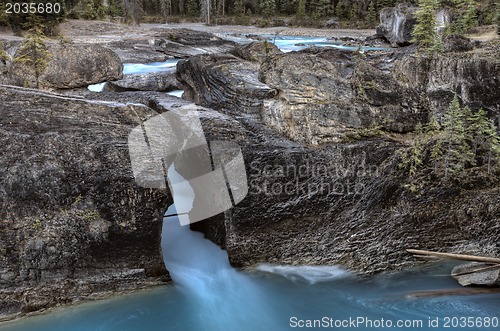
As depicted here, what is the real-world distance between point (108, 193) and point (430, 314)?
6.77m

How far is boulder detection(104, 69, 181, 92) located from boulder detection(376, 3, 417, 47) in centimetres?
2072

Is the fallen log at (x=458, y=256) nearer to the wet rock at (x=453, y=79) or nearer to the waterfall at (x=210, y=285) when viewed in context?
the waterfall at (x=210, y=285)

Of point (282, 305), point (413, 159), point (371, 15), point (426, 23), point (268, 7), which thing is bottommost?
point (282, 305)

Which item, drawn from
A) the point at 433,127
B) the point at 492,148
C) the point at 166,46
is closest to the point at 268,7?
the point at 166,46

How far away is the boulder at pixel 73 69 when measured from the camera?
15.3 metres

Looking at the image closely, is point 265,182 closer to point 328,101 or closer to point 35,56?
point 328,101

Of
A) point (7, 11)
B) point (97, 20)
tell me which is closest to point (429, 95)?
point (7, 11)

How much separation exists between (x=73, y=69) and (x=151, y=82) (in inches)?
118

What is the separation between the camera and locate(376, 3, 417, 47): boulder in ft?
109

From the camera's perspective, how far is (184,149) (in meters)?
10.5

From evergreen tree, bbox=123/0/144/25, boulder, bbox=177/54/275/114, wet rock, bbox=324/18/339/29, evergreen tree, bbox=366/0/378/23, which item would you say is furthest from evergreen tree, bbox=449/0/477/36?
evergreen tree, bbox=123/0/144/25

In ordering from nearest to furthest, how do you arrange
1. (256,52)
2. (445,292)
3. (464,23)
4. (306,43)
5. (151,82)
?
(445,292) → (256,52) → (151,82) → (464,23) → (306,43)

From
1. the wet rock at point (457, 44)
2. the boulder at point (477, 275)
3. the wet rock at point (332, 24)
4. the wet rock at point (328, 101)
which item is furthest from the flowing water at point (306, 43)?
the boulder at point (477, 275)

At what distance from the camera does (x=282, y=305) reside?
9.49 m
